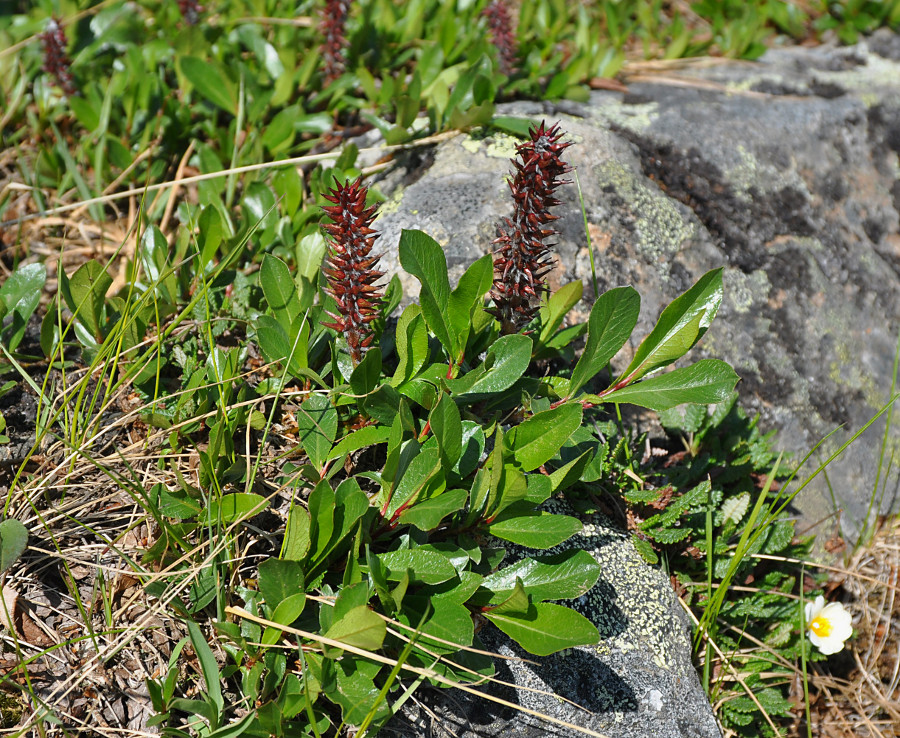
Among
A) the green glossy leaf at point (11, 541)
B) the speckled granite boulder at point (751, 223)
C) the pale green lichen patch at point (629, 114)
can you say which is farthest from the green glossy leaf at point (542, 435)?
the pale green lichen patch at point (629, 114)

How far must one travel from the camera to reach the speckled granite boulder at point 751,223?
9.80 feet

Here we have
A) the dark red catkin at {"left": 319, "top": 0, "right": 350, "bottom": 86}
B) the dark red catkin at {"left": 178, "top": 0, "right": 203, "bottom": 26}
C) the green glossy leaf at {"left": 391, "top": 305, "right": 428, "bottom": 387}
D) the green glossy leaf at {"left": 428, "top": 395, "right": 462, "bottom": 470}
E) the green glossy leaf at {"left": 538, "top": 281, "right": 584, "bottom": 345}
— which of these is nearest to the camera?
the green glossy leaf at {"left": 428, "top": 395, "right": 462, "bottom": 470}

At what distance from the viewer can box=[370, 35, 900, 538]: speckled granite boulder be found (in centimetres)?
299

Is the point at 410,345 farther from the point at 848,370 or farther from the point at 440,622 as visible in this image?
the point at 848,370

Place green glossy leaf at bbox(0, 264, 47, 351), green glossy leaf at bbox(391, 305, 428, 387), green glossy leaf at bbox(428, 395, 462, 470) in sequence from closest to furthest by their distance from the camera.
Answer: green glossy leaf at bbox(428, 395, 462, 470)
green glossy leaf at bbox(391, 305, 428, 387)
green glossy leaf at bbox(0, 264, 47, 351)

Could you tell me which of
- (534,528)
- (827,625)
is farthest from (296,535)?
(827,625)

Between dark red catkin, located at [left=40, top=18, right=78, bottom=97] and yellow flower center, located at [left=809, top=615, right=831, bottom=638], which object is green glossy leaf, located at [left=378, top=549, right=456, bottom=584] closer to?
yellow flower center, located at [left=809, top=615, right=831, bottom=638]

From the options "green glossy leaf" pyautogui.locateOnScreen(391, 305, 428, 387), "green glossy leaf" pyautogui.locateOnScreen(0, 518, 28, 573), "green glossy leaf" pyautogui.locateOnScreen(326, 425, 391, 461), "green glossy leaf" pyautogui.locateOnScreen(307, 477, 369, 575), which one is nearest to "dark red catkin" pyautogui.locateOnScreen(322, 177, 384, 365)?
"green glossy leaf" pyautogui.locateOnScreen(391, 305, 428, 387)

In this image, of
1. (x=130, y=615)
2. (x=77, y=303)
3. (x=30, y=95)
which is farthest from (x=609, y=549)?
(x=30, y=95)

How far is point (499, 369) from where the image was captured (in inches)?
86.2

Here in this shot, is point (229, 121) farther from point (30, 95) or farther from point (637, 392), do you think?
point (637, 392)

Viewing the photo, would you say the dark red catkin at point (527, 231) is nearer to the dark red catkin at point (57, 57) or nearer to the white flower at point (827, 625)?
the white flower at point (827, 625)

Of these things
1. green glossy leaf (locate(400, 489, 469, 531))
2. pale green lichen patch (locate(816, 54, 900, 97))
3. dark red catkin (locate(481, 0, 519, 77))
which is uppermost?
dark red catkin (locate(481, 0, 519, 77))

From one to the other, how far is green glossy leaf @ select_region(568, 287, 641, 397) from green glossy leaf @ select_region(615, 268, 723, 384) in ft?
0.33
